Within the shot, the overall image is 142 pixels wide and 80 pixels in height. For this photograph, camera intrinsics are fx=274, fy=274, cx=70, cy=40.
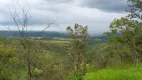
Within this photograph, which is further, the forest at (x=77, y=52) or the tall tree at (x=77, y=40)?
the tall tree at (x=77, y=40)

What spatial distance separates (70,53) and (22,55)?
34.5m

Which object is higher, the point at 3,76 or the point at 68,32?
the point at 68,32

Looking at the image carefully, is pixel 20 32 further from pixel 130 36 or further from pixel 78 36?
pixel 130 36

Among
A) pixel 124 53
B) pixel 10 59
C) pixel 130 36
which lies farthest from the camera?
pixel 10 59

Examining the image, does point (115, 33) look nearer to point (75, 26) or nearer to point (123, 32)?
Answer: point (123, 32)

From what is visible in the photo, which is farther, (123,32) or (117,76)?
(123,32)

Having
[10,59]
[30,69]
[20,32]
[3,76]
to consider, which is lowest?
[3,76]

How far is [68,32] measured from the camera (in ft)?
182

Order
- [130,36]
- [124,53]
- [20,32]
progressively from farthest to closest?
[124,53], [130,36], [20,32]

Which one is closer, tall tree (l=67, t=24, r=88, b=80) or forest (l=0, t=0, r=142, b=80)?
forest (l=0, t=0, r=142, b=80)

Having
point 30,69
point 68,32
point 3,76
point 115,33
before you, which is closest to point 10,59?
point 3,76

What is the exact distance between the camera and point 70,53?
53.3 meters

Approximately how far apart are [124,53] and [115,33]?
8.48 m

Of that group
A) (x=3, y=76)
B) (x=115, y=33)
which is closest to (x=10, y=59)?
(x=3, y=76)
